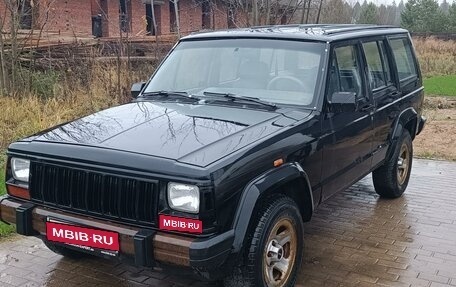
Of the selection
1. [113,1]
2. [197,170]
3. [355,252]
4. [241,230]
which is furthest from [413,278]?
[113,1]

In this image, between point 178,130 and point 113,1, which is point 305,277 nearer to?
point 178,130

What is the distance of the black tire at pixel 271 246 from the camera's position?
357 centimetres

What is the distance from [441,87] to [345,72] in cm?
1495

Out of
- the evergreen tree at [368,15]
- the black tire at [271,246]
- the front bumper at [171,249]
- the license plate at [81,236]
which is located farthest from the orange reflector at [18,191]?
the evergreen tree at [368,15]

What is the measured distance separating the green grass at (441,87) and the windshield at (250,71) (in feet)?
44.6

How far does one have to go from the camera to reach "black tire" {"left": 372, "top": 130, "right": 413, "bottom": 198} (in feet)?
20.5

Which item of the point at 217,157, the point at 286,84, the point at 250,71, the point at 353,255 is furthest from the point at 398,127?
the point at 217,157

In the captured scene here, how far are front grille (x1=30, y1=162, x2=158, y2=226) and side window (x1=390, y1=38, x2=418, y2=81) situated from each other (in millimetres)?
3957

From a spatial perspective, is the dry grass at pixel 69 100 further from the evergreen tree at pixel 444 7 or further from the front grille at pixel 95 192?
the evergreen tree at pixel 444 7

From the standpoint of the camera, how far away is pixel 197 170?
3225 millimetres

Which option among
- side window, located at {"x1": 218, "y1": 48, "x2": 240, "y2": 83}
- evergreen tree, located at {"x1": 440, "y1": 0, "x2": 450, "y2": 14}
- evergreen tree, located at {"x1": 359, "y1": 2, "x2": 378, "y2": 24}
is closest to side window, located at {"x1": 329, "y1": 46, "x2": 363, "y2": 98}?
side window, located at {"x1": 218, "y1": 48, "x2": 240, "y2": 83}

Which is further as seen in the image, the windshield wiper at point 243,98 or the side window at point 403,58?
the side window at point 403,58

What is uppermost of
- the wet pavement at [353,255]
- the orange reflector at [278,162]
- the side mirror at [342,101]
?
the side mirror at [342,101]

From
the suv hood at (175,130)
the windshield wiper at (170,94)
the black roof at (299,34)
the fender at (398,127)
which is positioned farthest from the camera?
the fender at (398,127)
